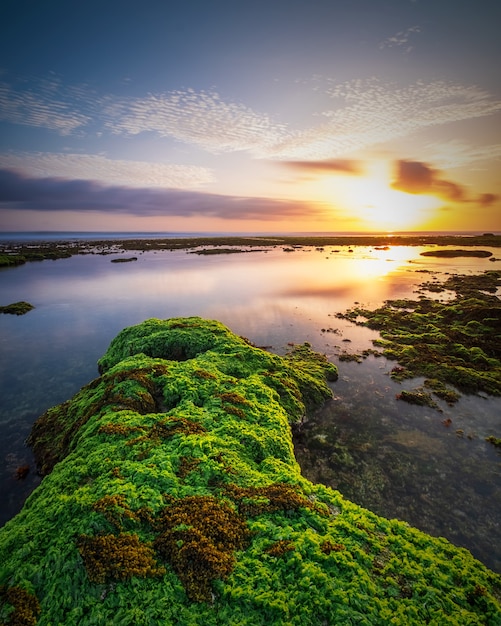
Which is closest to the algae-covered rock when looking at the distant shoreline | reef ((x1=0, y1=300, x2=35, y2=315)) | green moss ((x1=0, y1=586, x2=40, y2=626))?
green moss ((x1=0, y1=586, x2=40, y2=626))

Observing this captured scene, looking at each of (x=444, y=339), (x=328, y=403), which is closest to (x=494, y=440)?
(x=328, y=403)

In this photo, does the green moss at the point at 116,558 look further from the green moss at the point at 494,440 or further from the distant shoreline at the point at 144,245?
the distant shoreline at the point at 144,245

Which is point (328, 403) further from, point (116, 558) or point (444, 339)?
point (444, 339)

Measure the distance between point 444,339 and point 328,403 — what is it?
12.5 meters

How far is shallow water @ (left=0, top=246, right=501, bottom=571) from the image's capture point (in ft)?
27.0

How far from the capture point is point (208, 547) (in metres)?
4.86

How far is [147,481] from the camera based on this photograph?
19.6 feet

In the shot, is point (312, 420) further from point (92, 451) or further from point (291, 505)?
point (92, 451)

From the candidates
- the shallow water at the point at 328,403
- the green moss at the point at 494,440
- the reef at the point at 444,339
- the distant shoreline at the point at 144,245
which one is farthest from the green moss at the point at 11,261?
the green moss at the point at 494,440

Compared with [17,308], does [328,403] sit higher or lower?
lower

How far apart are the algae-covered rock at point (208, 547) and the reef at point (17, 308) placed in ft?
80.2

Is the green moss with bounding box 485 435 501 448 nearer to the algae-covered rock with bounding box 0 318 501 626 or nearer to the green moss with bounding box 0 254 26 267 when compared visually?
the algae-covered rock with bounding box 0 318 501 626

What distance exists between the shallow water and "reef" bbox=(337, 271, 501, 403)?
3.53 ft

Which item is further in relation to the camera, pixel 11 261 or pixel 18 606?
pixel 11 261
